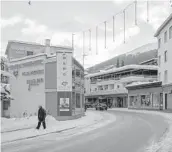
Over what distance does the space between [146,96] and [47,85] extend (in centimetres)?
3020

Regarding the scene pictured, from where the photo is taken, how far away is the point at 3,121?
60.1 feet

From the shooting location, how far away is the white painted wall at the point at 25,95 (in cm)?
2617

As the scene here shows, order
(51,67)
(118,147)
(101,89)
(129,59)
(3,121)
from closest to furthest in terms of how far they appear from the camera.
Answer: (118,147), (3,121), (51,67), (101,89), (129,59)

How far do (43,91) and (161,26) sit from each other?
26843mm

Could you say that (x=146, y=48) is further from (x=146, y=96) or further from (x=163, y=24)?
(x=163, y=24)

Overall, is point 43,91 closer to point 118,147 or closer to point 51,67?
point 51,67

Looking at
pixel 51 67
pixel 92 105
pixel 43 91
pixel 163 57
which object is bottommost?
pixel 92 105

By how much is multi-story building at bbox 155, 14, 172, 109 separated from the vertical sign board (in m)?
21.4

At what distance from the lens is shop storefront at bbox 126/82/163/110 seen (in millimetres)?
47312

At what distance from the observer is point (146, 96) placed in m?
52.1

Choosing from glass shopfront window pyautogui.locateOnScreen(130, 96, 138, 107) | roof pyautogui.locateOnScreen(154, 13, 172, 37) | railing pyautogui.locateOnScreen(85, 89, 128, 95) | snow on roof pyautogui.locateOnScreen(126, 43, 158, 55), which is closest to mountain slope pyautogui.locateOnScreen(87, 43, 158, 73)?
snow on roof pyautogui.locateOnScreen(126, 43, 158, 55)

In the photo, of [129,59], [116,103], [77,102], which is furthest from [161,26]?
[129,59]

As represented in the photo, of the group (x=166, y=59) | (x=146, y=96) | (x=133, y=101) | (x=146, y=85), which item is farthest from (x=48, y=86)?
(x=133, y=101)

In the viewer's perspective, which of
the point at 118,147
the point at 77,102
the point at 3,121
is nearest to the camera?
the point at 118,147
